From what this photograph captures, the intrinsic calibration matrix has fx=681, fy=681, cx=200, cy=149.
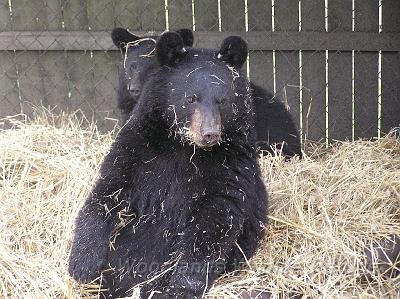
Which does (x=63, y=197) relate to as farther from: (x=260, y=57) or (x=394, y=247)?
(x=260, y=57)

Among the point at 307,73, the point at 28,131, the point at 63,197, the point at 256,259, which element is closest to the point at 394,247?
the point at 256,259

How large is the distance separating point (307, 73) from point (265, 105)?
4.66ft

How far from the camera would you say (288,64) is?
790 centimetres

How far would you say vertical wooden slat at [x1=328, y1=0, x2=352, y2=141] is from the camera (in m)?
7.87

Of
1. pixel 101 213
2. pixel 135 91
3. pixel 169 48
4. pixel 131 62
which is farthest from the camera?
pixel 131 62

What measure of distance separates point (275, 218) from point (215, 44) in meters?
3.36

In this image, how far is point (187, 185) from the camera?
4211 millimetres

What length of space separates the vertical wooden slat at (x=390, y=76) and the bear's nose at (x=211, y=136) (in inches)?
180

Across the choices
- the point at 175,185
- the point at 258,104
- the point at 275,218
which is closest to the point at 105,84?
the point at 258,104

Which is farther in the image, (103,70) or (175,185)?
(103,70)

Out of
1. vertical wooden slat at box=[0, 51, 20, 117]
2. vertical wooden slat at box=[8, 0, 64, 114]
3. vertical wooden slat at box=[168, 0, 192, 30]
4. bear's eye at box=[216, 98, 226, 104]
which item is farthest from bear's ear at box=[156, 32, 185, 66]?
vertical wooden slat at box=[0, 51, 20, 117]

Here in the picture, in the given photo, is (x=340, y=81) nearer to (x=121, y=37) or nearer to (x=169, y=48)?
(x=121, y=37)

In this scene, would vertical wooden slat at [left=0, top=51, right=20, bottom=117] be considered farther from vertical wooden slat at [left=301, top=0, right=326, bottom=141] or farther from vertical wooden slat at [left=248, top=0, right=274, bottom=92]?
vertical wooden slat at [left=301, top=0, right=326, bottom=141]

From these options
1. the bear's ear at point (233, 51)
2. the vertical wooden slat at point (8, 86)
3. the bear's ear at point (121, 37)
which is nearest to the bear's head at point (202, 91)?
the bear's ear at point (233, 51)
